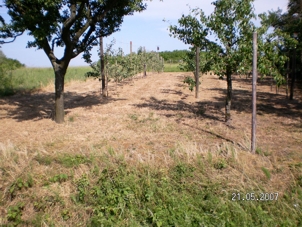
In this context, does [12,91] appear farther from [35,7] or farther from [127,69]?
[35,7]

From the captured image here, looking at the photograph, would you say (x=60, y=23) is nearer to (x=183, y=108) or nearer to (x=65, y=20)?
(x=65, y=20)

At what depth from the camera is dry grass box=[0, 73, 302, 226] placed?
163 inches

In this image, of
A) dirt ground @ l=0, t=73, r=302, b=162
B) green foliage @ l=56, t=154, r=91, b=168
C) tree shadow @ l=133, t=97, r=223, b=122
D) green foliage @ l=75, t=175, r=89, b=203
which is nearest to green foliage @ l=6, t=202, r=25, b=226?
green foliage @ l=75, t=175, r=89, b=203

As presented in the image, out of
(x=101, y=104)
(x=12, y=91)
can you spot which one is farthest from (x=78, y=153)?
(x=12, y=91)

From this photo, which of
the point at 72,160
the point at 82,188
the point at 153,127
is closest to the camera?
the point at 82,188

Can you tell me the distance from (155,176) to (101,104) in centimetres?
790

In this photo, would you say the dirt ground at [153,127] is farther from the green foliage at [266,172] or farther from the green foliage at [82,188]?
the green foliage at [82,188]

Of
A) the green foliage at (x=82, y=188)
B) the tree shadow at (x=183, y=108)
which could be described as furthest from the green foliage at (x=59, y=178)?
the tree shadow at (x=183, y=108)

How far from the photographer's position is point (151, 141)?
6.11 m

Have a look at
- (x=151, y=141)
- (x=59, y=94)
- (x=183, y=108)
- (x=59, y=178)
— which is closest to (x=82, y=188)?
(x=59, y=178)

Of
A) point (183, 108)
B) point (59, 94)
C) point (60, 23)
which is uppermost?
point (60, 23)

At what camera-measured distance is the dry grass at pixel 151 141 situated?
4133 millimetres

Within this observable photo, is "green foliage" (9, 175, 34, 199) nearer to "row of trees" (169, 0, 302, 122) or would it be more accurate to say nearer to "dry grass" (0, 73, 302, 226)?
"dry grass" (0, 73, 302, 226)

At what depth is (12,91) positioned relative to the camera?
16.1 metres
